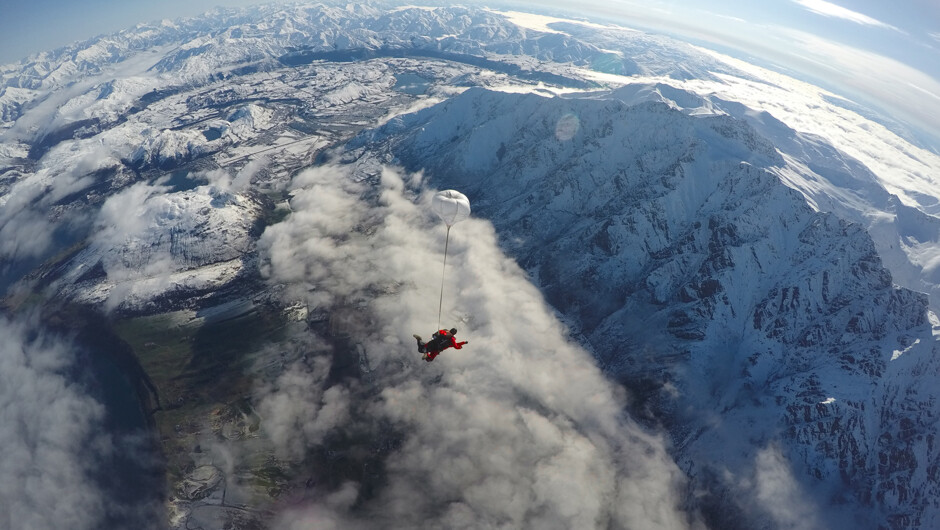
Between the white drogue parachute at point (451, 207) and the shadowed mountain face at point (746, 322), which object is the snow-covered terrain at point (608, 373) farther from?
the white drogue parachute at point (451, 207)

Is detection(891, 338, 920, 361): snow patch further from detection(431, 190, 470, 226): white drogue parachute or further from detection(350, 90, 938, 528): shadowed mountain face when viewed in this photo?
detection(431, 190, 470, 226): white drogue parachute

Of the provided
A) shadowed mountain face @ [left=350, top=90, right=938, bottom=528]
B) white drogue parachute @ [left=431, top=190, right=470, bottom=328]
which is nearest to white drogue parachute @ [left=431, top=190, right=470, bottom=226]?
white drogue parachute @ [left=431, top=190, right=470, bottom=328]

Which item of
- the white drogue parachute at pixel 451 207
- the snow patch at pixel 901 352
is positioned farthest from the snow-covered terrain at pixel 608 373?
the white drogue parachute at pixel 451 207

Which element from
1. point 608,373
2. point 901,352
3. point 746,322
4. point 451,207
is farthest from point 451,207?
point 901,352

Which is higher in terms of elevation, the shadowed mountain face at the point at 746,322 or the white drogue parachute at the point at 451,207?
the white drogue parachute at the point at 451,207

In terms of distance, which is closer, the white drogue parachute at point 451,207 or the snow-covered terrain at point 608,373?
the white drogue parachute at point 451,207

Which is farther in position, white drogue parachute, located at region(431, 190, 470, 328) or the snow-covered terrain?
the snow-covered terrain

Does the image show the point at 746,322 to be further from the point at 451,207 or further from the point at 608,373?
the point at 451,207

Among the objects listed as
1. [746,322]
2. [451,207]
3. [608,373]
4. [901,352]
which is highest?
[451,207]

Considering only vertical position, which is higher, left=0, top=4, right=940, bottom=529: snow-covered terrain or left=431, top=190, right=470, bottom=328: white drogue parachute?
left=431, top=190, right=470, bottom=328: white drogue parachute
